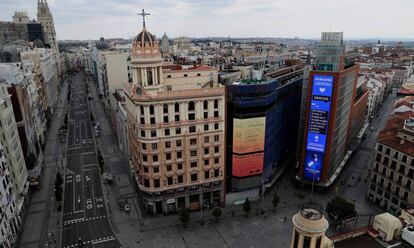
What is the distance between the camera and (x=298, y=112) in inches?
4405

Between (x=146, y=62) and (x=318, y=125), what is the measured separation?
171 ft

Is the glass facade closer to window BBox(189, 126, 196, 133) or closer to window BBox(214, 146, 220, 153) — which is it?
window BBox(214, 146, 220, 153)

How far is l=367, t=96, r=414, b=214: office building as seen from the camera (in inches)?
2992

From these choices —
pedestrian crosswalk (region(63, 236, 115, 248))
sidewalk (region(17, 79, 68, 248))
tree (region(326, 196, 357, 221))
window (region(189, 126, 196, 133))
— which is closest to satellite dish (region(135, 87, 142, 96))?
window (region(189, 126, 196, 133))

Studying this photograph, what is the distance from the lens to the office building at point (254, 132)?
79.5 m

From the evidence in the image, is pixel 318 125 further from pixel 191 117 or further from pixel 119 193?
pixel 119 193

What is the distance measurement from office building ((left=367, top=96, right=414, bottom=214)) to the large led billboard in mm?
33185

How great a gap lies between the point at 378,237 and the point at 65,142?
135m

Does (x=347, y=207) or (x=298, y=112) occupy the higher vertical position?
(x=298, y=112)

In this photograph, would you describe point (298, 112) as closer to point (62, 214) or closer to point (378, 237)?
point (378, 237)

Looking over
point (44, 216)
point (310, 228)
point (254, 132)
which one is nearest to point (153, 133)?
point (254, 132)

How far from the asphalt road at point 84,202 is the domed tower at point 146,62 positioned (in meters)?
37.4

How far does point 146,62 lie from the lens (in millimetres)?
74188

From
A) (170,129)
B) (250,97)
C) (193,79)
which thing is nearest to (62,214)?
(170,129)
